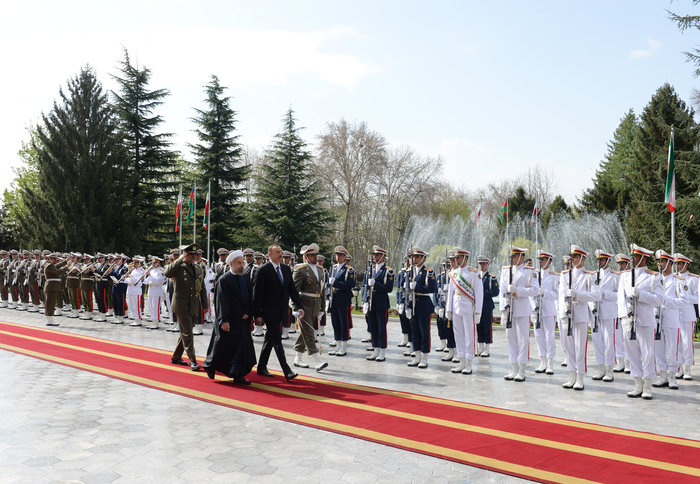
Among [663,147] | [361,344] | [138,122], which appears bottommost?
[361,344]

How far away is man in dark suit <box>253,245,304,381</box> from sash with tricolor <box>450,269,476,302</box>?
3.05m

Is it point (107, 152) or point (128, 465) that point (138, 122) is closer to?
point (107, 152)

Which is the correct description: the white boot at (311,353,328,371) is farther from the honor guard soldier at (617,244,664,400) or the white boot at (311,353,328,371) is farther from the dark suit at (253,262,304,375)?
the honor guard soldier at (617,244,664,400)

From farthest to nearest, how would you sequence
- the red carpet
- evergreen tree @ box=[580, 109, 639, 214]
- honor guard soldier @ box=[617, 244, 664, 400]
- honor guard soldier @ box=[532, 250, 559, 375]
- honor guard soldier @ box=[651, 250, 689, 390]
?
evergreen tree @ box=[580, 109, 639, 214] → honor guard soldier @ box=[532, 250, 559, 375] → honor guard soldier @ box=[651, 250, 689, 390] → honor guard soldier @ box=[617, 244, 664, 400] → the red carpet

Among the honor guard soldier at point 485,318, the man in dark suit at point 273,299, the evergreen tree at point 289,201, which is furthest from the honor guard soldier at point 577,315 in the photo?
the evergreen tree at point 289,201

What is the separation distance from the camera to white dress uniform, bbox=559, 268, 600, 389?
28.1 ft

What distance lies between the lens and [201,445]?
5.57 meters

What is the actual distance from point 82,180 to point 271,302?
100 feet

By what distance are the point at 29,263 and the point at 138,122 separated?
2035 cm

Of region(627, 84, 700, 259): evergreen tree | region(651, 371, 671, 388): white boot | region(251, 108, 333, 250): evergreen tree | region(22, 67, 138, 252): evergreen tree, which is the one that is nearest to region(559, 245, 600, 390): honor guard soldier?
region(651, 371, 671, 388): white boot

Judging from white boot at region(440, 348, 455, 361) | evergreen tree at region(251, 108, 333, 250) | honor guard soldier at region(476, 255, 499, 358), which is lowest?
white boot at region(440, 348, 455, 361)

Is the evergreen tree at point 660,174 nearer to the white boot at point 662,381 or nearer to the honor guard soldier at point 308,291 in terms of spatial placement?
the white boot at point 662,381

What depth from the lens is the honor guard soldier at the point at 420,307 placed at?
10352 mm

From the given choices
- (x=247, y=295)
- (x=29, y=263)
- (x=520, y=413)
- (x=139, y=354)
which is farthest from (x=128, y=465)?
(x=29, y=263)
